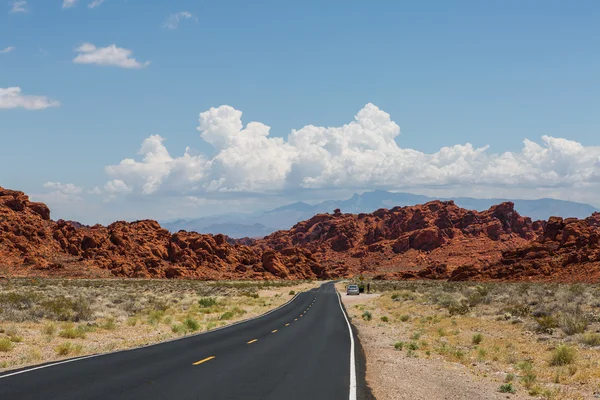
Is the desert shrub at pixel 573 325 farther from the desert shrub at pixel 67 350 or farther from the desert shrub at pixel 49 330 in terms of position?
the desert shrub at pixel 49 330

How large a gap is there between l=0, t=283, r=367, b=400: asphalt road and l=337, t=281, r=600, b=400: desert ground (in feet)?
4.16

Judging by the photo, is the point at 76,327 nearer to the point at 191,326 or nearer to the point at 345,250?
the point at 191,326

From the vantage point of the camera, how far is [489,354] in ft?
59.2

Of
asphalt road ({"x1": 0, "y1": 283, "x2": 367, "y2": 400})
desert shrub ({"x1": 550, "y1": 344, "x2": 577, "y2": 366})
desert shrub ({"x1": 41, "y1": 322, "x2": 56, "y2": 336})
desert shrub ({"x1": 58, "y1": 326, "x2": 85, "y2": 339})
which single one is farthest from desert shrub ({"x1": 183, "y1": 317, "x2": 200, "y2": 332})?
desert shrub ({"x1": 550, "y1": 344, "x2": 577, "y2": 366})

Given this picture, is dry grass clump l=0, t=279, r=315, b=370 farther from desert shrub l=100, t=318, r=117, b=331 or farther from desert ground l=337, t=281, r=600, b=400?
desert ground l=337, t=281, r=600, b=400

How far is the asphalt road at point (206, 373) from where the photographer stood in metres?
10.3

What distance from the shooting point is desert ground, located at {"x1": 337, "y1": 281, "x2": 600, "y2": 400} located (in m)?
12.5

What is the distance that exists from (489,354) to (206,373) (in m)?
10.7

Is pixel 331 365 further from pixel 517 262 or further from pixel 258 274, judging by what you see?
pixel 258 274

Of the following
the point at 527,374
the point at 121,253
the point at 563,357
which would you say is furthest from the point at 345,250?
the point at 527,374

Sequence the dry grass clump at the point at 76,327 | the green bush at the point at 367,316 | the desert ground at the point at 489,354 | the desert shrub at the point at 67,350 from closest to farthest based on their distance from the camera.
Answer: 1. the desert ground at the point at 489,354
2. the desert shrub at the point at 67,350
3. the dry grass clump at the point at 76,327
4. the green bush at the point at 367,316

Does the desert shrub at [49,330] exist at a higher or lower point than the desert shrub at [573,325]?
lower

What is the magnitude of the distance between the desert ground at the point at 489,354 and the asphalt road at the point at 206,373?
127 centimetres

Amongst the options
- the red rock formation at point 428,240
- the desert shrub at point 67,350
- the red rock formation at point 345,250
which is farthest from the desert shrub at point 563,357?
the red rock formation at point 428,240
